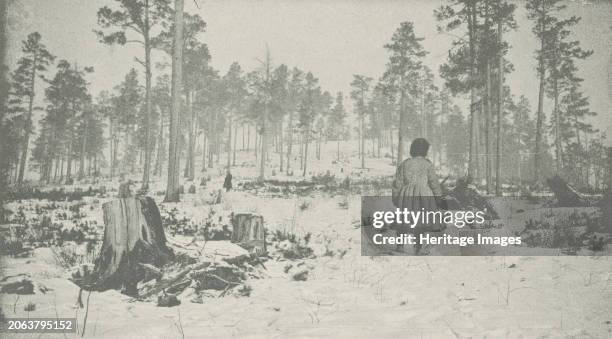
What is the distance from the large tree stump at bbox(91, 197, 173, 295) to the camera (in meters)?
4.60

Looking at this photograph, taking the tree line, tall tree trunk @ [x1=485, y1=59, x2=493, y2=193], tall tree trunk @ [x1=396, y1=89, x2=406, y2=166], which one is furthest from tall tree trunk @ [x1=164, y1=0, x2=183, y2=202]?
tall tree trunk @ [x1=396, y1=89, x2=406, y2=166]

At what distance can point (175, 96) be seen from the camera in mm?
11797

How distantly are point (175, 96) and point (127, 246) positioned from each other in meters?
8.05

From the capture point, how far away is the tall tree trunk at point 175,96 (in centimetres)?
1154

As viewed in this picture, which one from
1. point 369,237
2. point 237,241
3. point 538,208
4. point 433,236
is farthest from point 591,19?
point 237,241

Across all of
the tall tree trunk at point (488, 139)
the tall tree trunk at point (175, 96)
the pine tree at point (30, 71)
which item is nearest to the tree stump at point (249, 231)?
the tall tree trunk at point (175, 96)

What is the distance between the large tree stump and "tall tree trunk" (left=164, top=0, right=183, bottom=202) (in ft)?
22.5

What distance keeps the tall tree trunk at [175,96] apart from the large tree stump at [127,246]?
270 inches

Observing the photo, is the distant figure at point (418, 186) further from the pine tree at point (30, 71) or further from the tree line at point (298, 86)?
the pine tree at point (30, 71)

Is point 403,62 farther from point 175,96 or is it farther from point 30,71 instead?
point 30,71

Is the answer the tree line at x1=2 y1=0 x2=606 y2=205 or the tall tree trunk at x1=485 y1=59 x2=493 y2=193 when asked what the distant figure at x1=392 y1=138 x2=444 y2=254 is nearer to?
the tree line at x1=2 y1=0 x2=606 y2=205


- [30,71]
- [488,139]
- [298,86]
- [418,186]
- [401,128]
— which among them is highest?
[298,86]

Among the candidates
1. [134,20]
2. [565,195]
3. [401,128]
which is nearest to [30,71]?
[134,20]

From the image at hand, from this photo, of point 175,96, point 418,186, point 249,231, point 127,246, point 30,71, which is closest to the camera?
point 127,246
